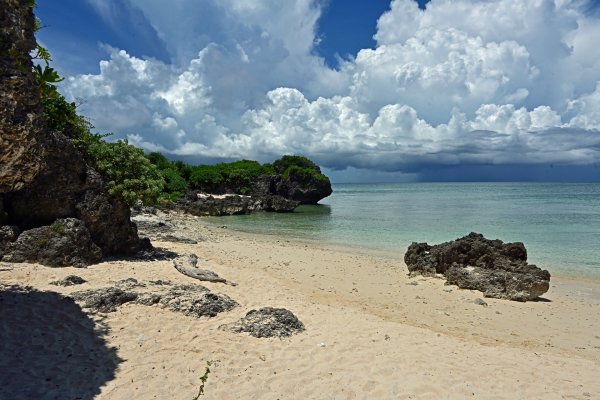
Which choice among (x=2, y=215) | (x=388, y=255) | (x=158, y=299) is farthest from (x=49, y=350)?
(x=388, y=255)

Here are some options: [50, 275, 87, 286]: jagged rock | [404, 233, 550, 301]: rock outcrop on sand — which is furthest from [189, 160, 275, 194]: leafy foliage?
[50, 275, 87, 286]: jagged rock

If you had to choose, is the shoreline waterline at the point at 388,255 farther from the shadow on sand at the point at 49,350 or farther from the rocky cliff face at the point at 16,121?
the rocky cliff face at the point at 16,121

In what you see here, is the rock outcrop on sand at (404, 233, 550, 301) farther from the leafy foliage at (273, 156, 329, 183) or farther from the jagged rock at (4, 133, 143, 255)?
the leafy foliage at (273, 156, 329, 183)

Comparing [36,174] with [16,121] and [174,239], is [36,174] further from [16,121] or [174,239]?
[174,239]

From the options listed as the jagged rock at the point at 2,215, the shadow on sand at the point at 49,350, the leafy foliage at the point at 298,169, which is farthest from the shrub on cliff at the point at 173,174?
the shadow on sand at the point at 49,350

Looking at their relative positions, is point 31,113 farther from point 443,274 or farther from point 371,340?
point 443,274

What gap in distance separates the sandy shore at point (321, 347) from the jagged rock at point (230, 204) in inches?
1298

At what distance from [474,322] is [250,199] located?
4314 cm

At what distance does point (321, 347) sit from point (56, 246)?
8.46 m

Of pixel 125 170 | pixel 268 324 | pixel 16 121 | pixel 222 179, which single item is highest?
pixel 16 121

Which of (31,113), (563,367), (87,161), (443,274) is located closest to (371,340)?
(563,367)

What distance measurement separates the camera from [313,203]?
229 feet

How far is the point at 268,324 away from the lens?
9258mm

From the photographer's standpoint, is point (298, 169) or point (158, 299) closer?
point (158, 299)
